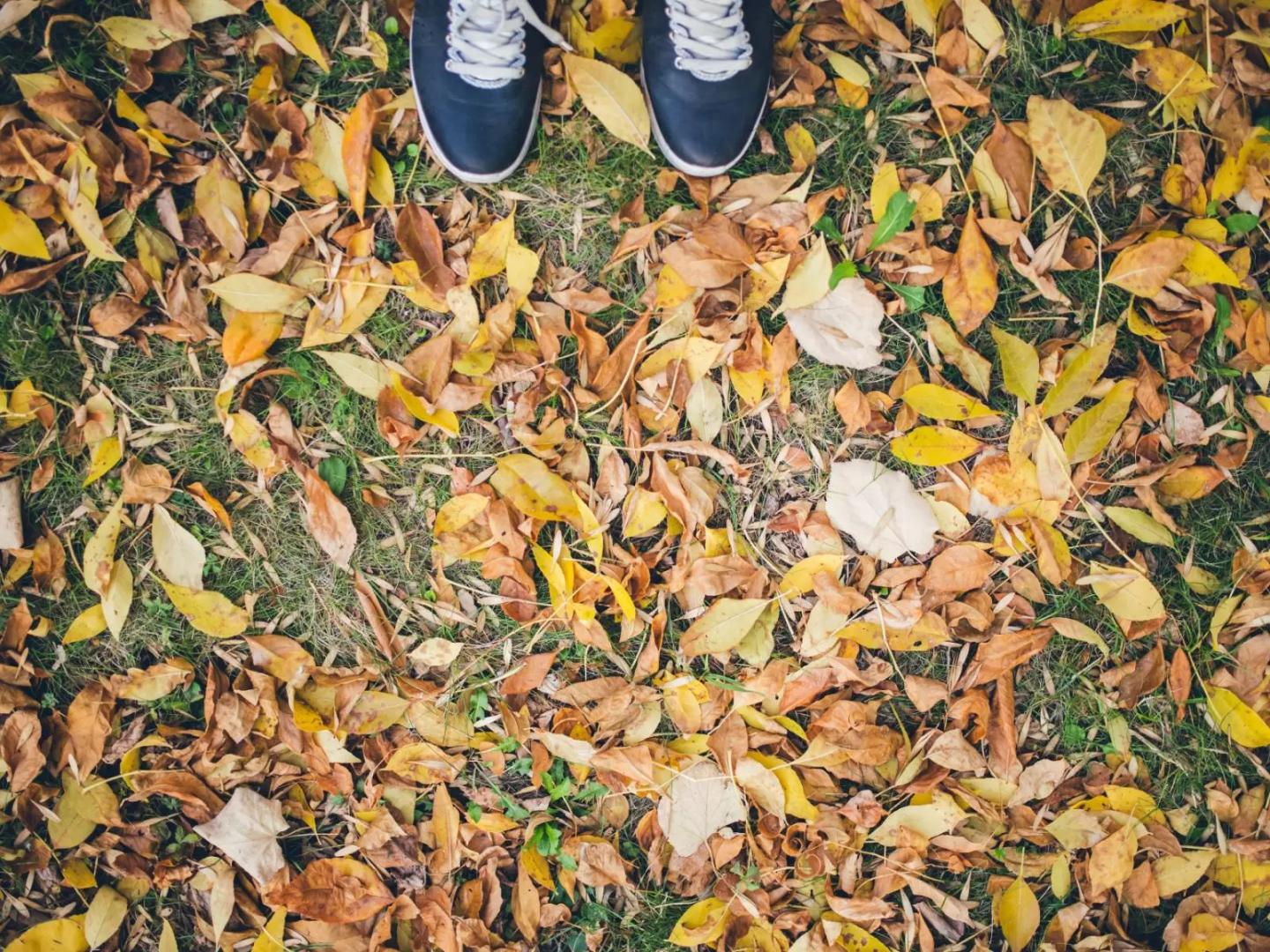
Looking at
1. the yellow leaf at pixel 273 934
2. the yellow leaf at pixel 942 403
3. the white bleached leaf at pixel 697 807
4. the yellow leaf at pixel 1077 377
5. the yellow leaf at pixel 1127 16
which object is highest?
the yellow leaf at pixel 1127 16

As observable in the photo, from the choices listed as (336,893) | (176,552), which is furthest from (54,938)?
(176,552)

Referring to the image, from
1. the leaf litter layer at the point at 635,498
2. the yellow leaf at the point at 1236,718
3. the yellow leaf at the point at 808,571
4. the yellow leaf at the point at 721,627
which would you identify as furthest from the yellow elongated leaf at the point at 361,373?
the yellow leaf at the point at 1236,718

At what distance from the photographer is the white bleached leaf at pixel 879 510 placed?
1588mm

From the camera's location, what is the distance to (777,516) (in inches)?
63.3

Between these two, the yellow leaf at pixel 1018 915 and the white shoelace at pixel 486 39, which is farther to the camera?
the yellow leaf at pixel 1018 915

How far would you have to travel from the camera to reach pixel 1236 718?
1.60 meters

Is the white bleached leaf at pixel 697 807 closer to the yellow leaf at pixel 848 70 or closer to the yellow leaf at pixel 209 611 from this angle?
the yellow leaf at pixel 209 611

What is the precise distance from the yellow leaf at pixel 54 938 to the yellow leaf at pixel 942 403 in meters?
1.98

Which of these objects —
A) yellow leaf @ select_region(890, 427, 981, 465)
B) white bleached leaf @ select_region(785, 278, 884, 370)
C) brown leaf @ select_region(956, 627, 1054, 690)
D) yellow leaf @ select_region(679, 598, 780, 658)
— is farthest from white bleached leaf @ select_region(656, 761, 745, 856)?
white bleached leaf @ select_region(785, 278, 884, 370)

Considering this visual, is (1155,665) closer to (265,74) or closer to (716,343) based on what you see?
(716,343)

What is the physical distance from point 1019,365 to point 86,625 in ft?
6.34

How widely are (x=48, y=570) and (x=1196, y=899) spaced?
2.45 metres

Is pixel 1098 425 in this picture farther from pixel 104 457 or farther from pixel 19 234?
pixel 19 234

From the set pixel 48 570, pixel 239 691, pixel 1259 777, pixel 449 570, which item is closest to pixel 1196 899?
pixel 1259 777
